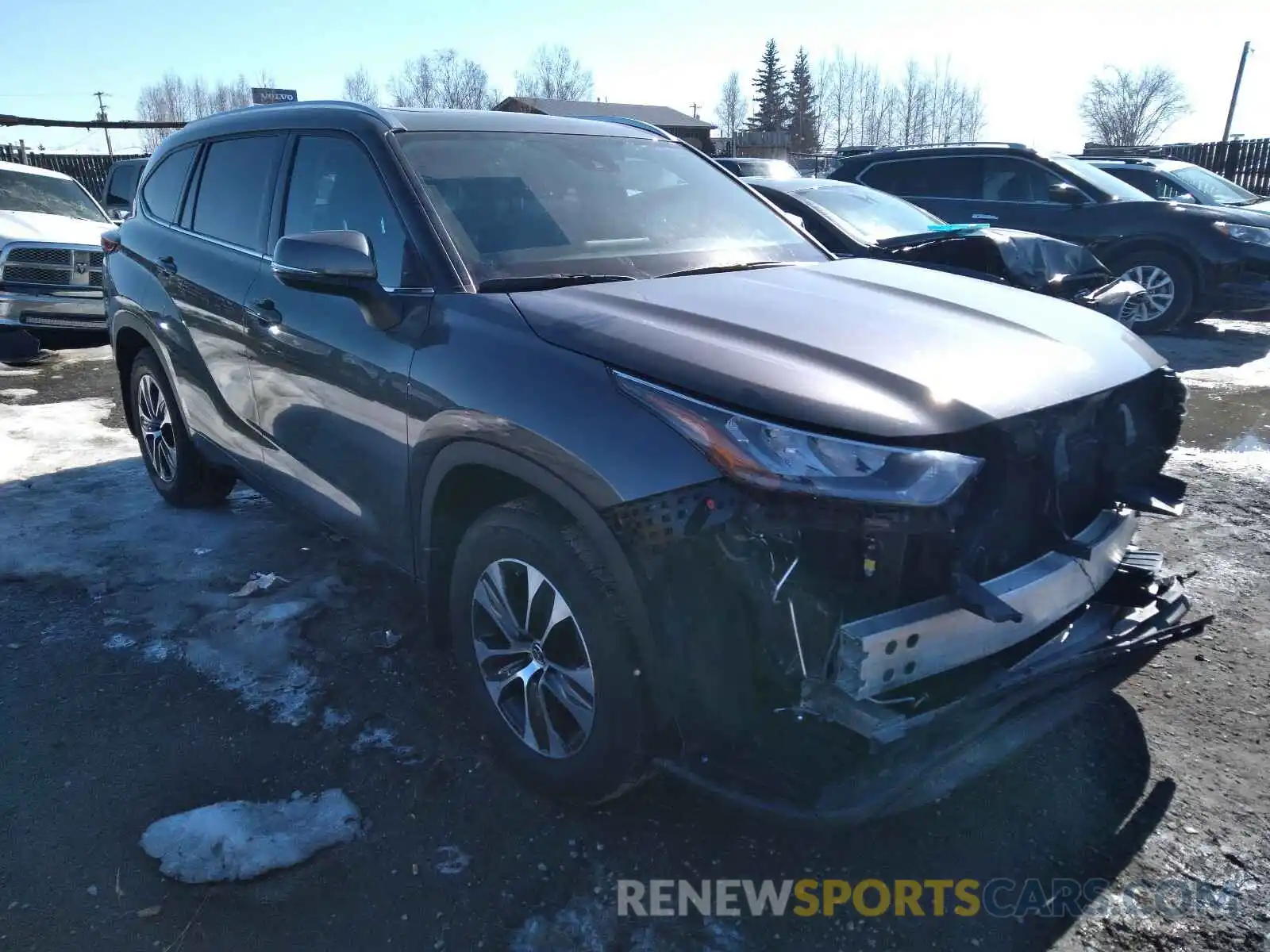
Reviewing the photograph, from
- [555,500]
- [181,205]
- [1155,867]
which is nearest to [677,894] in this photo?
[555,500]

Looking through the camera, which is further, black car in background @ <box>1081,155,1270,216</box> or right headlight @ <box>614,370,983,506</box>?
black car in background @ <box>1081,155,1270,216</box>

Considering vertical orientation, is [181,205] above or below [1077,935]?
above

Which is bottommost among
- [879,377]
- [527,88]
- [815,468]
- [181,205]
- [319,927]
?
[319,927]

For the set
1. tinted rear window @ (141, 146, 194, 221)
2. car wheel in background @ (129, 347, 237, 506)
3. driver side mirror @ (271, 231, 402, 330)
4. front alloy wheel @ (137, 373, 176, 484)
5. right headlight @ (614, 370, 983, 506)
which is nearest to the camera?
right headlight @ (614, 370, 983, 506)

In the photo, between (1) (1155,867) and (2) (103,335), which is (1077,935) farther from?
(2) (103,335)

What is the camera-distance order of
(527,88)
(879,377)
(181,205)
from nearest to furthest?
(879,377)
(181,205)
(527,88)

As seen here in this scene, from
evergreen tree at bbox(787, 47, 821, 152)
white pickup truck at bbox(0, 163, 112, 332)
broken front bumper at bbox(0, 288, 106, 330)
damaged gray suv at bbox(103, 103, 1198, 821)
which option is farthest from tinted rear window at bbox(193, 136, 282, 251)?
evergreen tree at bbox(787, 47, 821, 152)

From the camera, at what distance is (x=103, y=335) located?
995 cm

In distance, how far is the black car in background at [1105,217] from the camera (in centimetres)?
947

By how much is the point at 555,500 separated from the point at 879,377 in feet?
2.80

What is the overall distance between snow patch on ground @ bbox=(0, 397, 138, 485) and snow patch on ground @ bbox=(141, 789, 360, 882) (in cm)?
393

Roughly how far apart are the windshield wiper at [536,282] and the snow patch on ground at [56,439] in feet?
14.3

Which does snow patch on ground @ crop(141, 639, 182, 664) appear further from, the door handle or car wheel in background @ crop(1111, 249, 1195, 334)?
car wheel in background @ crop(1111, 249, 1195, 334)

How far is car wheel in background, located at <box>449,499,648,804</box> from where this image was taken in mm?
2277
